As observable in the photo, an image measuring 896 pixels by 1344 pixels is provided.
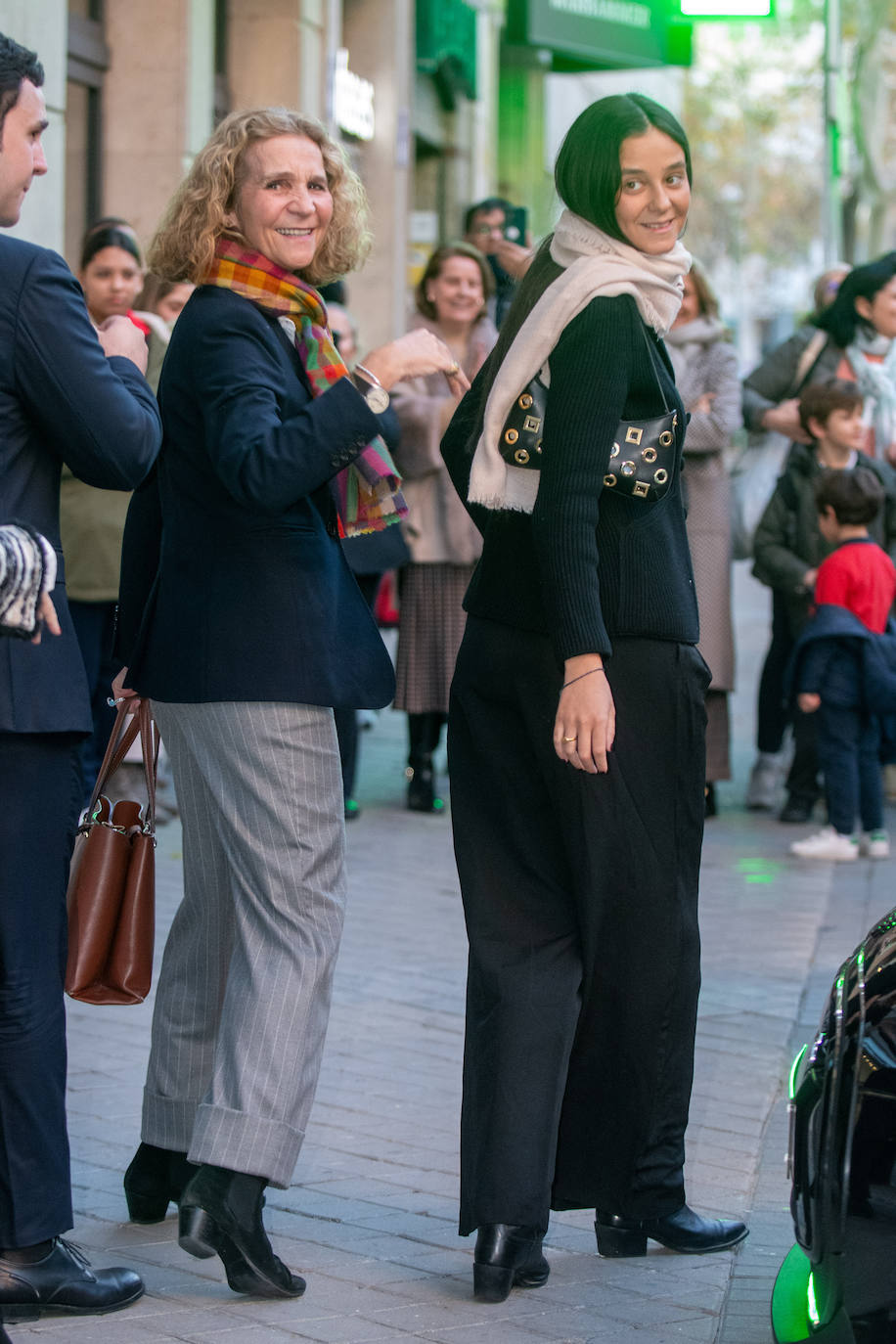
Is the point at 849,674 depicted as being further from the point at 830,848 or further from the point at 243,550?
the point at 243,550

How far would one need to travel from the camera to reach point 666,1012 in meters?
3.44

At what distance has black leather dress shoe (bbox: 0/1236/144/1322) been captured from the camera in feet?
10.6

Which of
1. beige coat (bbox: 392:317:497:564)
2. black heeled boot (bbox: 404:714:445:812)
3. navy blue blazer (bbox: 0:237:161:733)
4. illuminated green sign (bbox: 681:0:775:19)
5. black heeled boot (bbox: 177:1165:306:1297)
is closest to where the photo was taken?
navy blue blazer (bbox: 0:237:161:733)

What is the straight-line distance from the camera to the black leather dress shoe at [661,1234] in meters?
3.63

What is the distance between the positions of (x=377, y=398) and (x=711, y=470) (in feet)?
18.2

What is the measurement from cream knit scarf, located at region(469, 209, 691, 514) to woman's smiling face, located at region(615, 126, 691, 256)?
28 millimetres

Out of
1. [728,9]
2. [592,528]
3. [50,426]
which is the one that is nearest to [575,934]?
[592,528]

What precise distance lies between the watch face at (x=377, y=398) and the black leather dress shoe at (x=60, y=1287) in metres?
1.48

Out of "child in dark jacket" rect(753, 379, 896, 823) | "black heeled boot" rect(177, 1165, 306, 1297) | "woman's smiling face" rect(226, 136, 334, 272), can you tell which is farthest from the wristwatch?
"child in dark jacket" rect(753, 379, 896, 823)

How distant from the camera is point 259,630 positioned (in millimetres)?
3395

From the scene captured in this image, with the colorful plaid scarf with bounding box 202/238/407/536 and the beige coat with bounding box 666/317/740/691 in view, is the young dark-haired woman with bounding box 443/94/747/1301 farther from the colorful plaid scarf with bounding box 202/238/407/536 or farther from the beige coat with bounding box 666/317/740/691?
the beige coat with bounding box 666/317/740/691

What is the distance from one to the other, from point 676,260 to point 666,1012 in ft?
4.27

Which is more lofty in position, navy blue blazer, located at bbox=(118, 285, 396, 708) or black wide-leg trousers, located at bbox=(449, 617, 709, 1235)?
navy blue blazer, located at bbox=(118, 285, 396, 708)

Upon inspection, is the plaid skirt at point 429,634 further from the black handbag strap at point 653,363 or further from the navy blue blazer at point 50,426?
the navy blue blazer at point 50,426
